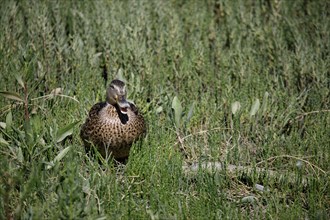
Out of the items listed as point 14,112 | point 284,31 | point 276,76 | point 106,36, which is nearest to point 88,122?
point 14,112

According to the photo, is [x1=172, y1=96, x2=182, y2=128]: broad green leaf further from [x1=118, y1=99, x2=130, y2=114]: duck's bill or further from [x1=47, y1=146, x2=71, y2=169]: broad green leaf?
[x1=47, y1=146, x2=71, y2=169]: broad green leaf

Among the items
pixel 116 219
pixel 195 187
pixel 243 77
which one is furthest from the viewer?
pixel 243 77

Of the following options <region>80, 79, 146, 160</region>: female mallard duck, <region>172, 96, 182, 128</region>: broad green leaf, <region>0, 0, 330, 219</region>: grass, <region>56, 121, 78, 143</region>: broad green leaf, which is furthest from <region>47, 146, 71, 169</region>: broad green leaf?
<region>172, 96, 182, 128</region>: broad green leaf

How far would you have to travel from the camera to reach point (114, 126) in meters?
3.42

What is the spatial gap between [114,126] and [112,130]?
28 mm

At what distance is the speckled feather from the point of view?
134 inches

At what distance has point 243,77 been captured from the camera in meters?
4.47

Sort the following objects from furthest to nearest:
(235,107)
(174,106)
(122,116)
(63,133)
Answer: (235,107) < (174,106) < (122,116) < (63,133)

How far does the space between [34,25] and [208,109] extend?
64.7 inches

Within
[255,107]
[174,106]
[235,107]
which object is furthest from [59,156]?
[255,107]

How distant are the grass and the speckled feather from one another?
9cm

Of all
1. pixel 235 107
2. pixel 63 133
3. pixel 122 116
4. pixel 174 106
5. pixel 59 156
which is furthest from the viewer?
pixel 235 107

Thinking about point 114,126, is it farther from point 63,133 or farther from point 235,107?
point 235,107

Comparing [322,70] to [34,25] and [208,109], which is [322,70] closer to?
[208,109]
